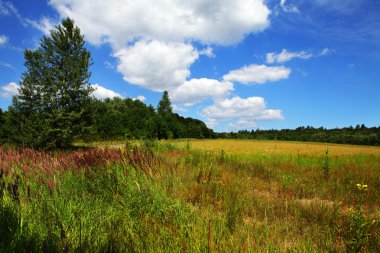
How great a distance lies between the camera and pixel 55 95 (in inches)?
933

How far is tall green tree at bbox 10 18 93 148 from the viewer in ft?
72.7

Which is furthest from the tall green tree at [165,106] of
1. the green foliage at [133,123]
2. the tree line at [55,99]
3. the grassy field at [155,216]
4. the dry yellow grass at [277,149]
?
the grassy field at [155,216]

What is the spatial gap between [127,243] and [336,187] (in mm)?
6120

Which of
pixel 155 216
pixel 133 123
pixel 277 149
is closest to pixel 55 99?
pixel 155 216

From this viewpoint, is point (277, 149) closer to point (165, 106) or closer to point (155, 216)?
point (155, 216)

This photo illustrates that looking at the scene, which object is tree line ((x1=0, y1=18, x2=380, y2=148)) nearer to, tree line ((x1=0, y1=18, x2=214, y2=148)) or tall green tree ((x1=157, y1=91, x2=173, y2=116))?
tree line ((x1=0, y1=18, x2=214, y2=148))

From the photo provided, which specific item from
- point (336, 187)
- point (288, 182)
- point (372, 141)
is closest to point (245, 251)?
point (288, 182)

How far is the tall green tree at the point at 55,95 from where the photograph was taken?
72.7ft

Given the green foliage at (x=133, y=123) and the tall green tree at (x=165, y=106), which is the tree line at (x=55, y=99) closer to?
the green foliage at (x=133, y=123)

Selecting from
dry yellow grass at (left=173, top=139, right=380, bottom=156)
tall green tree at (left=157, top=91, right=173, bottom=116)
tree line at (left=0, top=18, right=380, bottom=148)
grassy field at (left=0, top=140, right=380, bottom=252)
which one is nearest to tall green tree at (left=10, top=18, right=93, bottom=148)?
tree line at (left=0, top=18, right=380, bottom=148)

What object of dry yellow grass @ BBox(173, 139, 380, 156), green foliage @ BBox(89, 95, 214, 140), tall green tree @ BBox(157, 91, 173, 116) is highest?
tall green tree @ BBox(157, 91, 173, 116)

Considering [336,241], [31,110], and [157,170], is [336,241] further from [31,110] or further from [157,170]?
[31,110]

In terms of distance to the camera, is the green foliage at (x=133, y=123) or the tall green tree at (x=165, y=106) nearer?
the green foliage at (x=133, y=123)

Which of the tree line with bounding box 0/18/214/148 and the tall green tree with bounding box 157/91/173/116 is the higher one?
the tall green tree with bounding box 157/91/173/116
